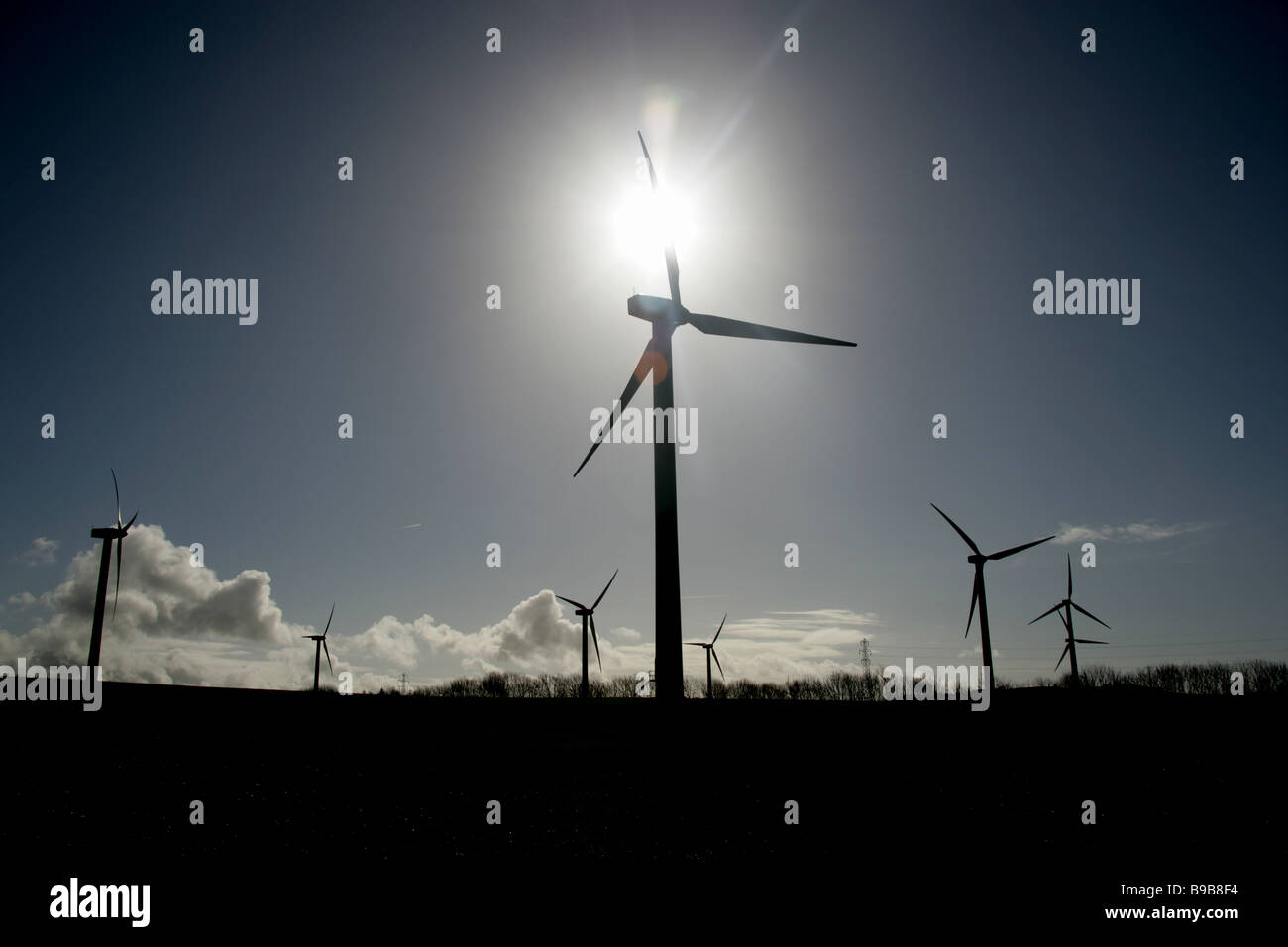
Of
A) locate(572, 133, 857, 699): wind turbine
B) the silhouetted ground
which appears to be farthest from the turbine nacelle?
the silhouetted ground

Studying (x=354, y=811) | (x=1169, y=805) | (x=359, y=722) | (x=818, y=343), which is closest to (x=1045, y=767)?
(x=1169, y=805)

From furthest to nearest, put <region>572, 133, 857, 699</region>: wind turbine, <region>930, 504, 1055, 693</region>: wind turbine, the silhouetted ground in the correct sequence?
<region>930, 504, 1055, 693</region>: wind turbine, <region>572, 133, 857, 699</region>: wind turbine, the silhouetted ground

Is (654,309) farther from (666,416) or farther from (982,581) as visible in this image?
(982,581)

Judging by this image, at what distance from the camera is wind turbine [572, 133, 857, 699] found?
30797mm

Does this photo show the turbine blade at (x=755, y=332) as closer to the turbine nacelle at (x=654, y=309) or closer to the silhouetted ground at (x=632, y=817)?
the turbine nacelle at (x=654, y=309)

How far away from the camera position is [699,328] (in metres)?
43.2

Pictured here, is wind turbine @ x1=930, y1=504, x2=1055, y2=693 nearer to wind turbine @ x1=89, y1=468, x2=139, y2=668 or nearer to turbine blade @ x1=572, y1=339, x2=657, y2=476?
turbine blade @ x1=572, y1=339, x2=657, y2=476

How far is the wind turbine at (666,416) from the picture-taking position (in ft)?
101

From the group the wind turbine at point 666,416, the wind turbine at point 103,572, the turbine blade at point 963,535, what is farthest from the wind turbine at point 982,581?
→ the wind turbine at point 103,572

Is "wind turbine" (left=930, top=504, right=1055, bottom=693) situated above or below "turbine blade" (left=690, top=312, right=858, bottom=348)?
below

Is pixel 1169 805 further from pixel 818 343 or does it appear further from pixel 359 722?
pixel 359 722

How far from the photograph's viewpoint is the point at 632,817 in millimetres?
26812
